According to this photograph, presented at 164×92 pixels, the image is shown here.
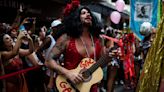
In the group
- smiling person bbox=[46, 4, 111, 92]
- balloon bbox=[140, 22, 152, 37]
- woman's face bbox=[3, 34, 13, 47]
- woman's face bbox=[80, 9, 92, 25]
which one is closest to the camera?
smiling person bbox=[46, 4, 111, 92]

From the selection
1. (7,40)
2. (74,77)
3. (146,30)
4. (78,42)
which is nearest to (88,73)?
(74,77)

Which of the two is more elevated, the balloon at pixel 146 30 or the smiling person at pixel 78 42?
the smiling person at pixel 78 42

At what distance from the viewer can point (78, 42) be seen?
17.5 ft

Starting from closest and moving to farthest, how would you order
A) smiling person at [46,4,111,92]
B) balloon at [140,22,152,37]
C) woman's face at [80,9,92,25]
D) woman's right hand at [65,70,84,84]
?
woman's right hand at [65,70,84,84] < smiling person at [46,4,111,92] < woman's face at [80,9,92,25] < balloon at [140,22,152,37]

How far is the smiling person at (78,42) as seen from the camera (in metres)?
5.25

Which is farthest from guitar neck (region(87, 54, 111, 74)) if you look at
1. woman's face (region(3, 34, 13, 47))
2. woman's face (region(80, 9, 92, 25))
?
woman's face (region(3, 34, 13, 47))

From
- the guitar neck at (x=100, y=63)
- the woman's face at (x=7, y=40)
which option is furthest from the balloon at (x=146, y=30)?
the guitar neck at (x=100, y=63)

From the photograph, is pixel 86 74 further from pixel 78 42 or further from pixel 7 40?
pixel 7 40

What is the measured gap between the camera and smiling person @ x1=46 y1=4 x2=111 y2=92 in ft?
17.2

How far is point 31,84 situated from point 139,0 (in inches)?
221

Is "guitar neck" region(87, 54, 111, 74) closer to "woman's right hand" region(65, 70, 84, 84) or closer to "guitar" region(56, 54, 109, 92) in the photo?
"guitar" region(56, 54, 109, 92)

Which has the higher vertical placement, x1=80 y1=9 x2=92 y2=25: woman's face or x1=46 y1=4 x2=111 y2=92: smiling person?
x1=80 y1=9 x2=92 y2=25: woman's face

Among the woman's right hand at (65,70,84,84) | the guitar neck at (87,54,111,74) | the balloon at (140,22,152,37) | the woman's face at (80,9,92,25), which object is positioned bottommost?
the balloon at (140,22,152,37)

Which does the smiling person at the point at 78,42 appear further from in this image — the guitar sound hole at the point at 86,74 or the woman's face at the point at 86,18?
the guitar sound hole at the point at 86,74
